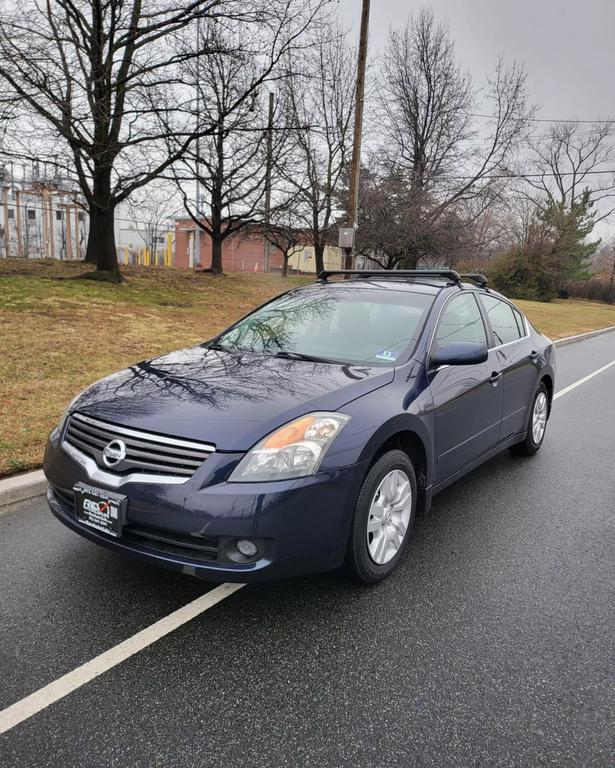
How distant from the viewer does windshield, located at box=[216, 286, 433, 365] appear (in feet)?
11.6

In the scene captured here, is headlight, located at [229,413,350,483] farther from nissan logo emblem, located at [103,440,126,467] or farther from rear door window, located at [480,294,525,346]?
rear door window, located at [480,294,525,346]

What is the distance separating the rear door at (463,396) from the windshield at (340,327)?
9.7 inches

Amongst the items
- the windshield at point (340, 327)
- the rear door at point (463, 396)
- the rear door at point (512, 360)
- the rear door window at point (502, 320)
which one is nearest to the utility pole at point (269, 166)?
the rear door window at point (502, 320)

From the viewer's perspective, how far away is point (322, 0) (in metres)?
15.5

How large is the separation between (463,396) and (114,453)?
86.8 inches

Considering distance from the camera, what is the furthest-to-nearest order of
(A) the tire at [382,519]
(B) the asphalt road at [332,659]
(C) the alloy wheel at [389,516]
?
(C) the alloy wheel at [389,516] → (A) the tire at [382,519] → (B) the asphalt road at [332,659]

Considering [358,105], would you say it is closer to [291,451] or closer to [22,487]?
[22,487]

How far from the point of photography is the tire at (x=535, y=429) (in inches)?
201

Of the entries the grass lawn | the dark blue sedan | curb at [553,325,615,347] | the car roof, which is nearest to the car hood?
the dark blue sedan

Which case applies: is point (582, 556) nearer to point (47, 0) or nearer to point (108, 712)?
point (108, 712)

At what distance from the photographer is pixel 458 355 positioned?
335 cm

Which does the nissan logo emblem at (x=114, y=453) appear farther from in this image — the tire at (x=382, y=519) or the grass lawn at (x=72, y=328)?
the grass lawn at (x=72, y=328)

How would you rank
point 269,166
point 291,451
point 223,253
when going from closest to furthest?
point 291,451, point 269,166, point 223,253

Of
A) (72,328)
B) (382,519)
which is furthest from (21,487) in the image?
(72,328)
